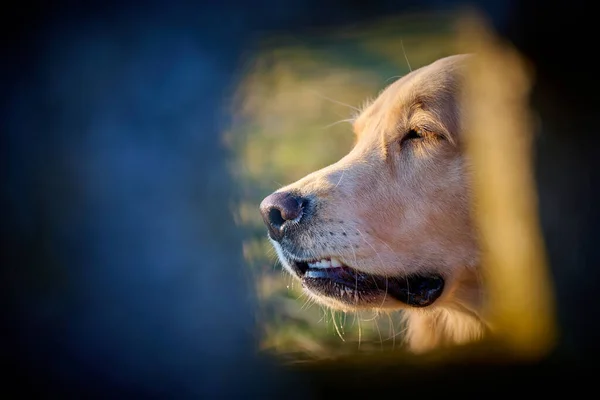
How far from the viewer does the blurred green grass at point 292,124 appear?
1.44 meters

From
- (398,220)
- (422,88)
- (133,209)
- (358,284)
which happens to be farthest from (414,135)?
(133,209)

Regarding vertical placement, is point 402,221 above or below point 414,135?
below

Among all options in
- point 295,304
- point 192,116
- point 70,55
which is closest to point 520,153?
point 295,304

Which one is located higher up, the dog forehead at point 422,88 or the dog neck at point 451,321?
the dog forehead at point 422,88

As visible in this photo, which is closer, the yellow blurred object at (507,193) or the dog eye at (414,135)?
the yellow blurred object at (507,193)

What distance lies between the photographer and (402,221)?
4.75 feet

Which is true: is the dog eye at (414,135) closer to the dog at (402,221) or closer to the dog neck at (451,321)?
the dog at (402,221)

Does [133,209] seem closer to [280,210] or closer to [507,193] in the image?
[280,210]

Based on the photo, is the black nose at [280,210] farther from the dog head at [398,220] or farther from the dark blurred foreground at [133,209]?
the dark blurred foreground at [133,209]

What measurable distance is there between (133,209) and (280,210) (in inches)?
14.3

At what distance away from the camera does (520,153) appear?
132cm

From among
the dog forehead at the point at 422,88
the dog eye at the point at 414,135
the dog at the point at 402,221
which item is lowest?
the dog at the point at 402,221

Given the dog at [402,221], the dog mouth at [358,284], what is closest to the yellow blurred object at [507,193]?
the dog at [402,221]

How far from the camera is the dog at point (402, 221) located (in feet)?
4.59
